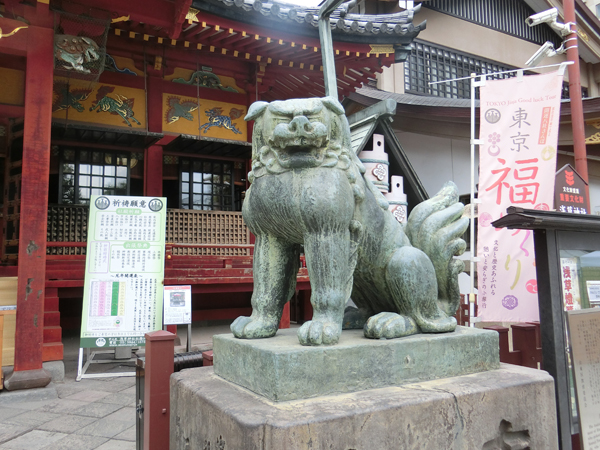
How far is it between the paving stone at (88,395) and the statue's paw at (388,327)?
139 inches

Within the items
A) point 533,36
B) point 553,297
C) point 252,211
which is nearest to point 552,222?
point 553,297

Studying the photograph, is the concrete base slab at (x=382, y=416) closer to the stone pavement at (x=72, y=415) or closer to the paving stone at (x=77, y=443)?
the paving stone at (x=77, y=443)

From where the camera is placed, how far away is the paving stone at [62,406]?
400cm

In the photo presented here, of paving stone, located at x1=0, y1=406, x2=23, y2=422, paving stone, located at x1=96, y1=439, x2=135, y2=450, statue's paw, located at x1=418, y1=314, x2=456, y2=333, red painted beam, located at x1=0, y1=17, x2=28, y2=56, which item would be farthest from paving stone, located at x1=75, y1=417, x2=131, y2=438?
red painted beam, located at x1=0, y1=17, x2=28, y2=56

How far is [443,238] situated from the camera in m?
2.12

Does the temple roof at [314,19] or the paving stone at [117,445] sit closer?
the paving stone at [117,445]

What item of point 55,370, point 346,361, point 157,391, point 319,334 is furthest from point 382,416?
point 55,370

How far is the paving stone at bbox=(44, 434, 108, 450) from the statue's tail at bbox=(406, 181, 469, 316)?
2.72 m

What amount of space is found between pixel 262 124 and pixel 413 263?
0.88 metres

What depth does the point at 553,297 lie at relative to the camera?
7.24 feet

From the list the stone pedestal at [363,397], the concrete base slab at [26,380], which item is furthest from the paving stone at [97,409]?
the stone pedestal at [363,397]

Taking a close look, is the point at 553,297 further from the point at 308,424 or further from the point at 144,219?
the point at 144,219

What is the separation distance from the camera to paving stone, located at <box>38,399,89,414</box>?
13.1ft

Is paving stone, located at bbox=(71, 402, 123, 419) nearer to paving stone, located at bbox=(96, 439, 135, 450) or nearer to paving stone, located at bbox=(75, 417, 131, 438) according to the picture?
paving stone, located at bbox=(75, 417, 131, 438)
